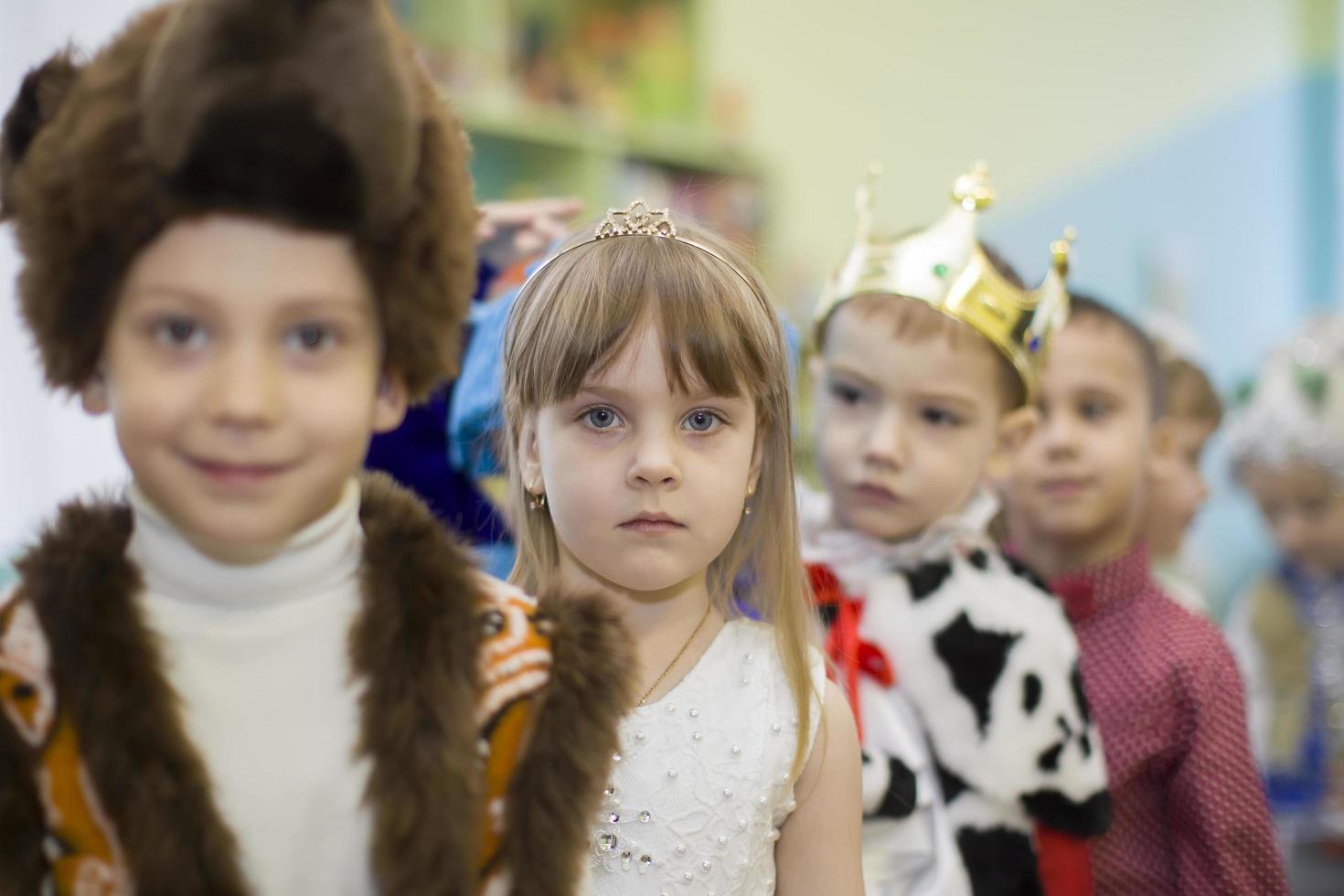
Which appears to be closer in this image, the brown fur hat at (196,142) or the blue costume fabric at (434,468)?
the brown fur hat at (196,142)

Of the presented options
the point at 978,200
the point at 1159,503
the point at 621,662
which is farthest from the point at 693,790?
the point at 1159,503

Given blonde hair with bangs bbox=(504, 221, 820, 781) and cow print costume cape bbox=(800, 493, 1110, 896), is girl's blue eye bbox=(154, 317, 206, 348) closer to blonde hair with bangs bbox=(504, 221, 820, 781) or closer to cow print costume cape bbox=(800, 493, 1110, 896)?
blonde hair with bangs bbox=(504, 221, 820, 781)

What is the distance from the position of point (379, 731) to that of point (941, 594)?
2.75 feet

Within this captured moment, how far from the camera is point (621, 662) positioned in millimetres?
872

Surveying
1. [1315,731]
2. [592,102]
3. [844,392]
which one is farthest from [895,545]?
[592,102]

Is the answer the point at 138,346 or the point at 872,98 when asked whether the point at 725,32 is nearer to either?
the point at 872,98

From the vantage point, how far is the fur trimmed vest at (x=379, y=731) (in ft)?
2.43

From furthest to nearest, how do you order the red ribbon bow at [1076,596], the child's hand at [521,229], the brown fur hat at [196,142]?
the red ribbon bow at [1076,596] → the child's hand at [521,229] → the brown fur hat at [196,142]

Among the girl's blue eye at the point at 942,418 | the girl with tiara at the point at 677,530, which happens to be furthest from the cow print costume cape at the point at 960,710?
the girl with tiara at the point at 677,530

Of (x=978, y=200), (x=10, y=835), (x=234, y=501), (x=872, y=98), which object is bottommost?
(x=10, y=835)

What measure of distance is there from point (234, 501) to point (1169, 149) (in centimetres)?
467

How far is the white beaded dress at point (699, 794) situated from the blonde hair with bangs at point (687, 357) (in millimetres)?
34

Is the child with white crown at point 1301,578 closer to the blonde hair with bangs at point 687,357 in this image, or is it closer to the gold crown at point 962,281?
the gold crown at point 962,281

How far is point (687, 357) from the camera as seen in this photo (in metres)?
1.07
